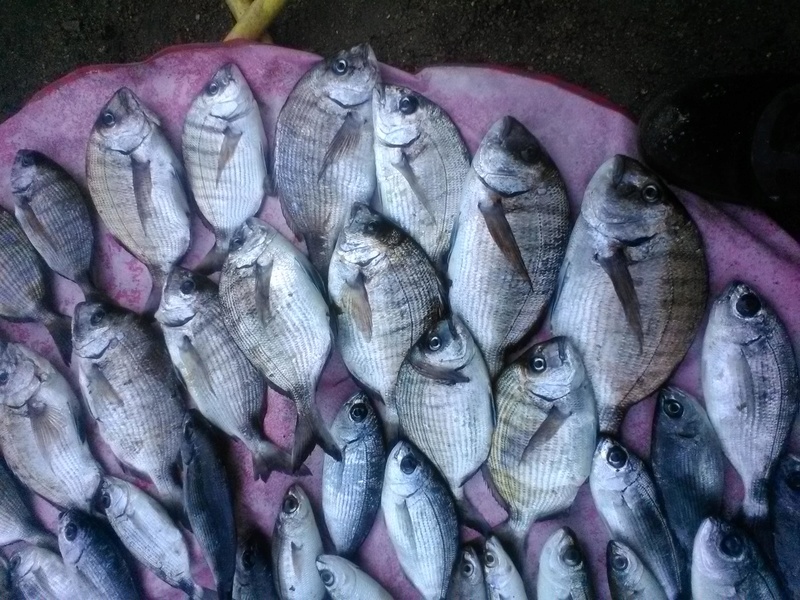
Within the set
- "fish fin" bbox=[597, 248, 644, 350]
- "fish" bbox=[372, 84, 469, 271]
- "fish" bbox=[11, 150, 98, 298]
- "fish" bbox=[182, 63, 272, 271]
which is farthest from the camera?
"fish" bbox=[11, 150, 98, 298]

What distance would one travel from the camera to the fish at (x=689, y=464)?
187 cm

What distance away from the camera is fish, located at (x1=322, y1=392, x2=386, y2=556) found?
1.99 m

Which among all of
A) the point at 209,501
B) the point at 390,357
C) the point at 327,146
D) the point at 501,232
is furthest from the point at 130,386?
the point at 501,232

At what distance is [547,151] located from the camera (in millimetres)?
1968

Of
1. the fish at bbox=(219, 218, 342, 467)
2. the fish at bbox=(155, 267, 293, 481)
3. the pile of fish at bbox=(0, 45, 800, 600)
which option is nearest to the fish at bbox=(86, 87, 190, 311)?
the pile of fish at bbox=(0, 45, 800, 600)

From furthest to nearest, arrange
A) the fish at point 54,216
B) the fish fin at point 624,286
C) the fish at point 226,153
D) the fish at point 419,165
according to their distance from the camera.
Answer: the fish at point 54,216 → the fish at point 226,153 → the fish at point 419,165 → the fish fin at point 624,286

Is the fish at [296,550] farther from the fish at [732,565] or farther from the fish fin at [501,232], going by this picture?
the fish at [732,565]

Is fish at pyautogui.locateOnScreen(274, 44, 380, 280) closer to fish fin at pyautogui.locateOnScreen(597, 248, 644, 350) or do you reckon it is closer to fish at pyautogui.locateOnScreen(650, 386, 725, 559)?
fish fin at pyautogui.locateOnScreen(597, 248, 644, 350)

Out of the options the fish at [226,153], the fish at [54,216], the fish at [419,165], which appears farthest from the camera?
the fish at [54,216]

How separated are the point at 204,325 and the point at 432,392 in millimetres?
789

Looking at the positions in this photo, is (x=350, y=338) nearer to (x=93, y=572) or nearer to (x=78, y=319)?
(x=78, y=319)

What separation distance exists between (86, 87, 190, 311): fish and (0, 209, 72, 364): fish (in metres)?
0.33

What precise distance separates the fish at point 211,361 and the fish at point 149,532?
1.36 feet

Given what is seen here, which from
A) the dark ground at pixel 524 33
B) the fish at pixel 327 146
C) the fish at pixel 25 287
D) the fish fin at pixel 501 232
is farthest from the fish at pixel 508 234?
the fish at pixel 25 287
